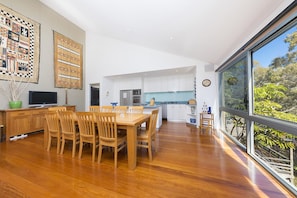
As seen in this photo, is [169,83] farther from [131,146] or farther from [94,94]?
[131,146]

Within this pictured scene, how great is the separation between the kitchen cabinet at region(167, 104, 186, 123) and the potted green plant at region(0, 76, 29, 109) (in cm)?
537

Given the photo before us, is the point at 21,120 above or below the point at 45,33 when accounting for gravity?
below

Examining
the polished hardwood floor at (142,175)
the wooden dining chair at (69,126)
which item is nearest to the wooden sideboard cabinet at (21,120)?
the polished hardwood floor at (142,175)

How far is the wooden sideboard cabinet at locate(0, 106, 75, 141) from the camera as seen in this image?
326 cm

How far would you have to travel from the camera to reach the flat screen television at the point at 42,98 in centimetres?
405

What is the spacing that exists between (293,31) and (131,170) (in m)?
2.73

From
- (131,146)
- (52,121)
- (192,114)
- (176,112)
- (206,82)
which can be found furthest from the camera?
(176,112)

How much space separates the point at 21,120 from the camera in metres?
3.53

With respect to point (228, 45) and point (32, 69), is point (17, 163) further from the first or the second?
point (228, 45)

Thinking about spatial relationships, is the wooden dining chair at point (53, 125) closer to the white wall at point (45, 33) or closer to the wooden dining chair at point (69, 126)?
the wooden dining chair at point (69, 126)

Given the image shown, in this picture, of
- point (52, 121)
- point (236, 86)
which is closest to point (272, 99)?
point (236, 86)

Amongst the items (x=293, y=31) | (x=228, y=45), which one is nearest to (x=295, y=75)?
(x=293, y=31)

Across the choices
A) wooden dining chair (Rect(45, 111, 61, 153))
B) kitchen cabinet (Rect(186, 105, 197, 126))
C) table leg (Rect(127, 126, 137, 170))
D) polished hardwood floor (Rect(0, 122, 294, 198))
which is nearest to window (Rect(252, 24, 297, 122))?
polished hardwood floor (Rect(0, 122, 294, 198))

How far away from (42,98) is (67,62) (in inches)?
76.1
